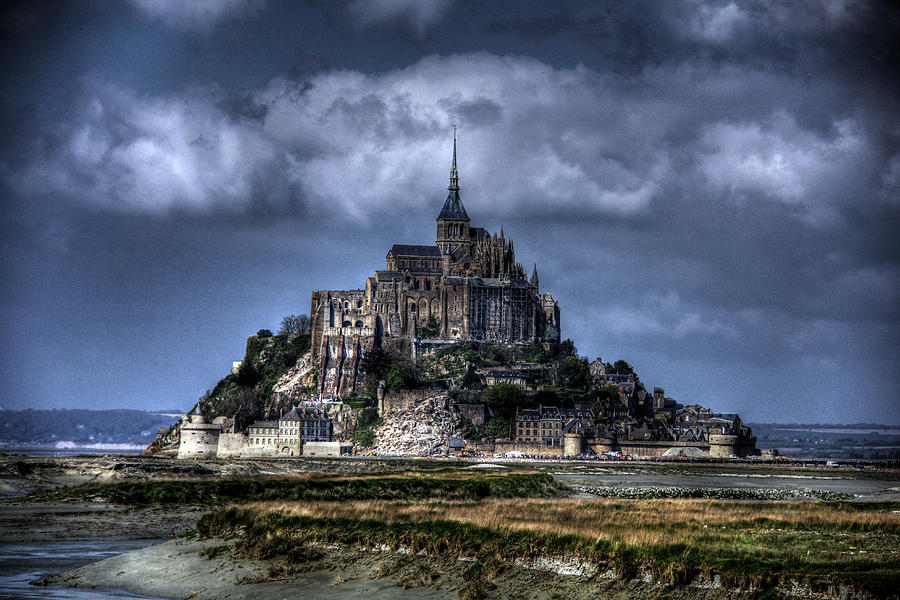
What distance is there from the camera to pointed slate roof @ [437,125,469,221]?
166 m

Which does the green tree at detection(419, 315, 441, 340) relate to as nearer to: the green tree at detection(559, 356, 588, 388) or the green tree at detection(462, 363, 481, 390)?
the green tree at detection(462, 363, 481, 390)

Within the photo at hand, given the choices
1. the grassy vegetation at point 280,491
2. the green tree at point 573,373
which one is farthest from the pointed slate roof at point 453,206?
the grassy vegetation at point 280,491

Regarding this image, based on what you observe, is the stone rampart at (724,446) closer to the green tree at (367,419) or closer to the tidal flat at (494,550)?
the green tree at (367,419)

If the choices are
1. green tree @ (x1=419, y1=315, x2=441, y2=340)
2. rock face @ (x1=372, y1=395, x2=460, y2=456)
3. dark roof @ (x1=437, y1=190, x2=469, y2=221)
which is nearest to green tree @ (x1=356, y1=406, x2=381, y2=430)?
rock face @ (x1=372, y1=395, x2=460, y2=456)

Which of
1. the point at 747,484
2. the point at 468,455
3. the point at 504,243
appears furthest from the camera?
the point at 504,243

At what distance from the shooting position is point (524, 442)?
129000 millimetres

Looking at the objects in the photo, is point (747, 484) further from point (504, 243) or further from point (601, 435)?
point (504, 243)

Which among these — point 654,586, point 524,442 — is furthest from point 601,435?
point 654,586

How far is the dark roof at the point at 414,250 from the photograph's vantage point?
524 feet

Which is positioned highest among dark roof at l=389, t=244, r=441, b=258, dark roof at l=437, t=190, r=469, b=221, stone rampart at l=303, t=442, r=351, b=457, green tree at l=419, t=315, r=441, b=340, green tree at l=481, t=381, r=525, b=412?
dark roof at l=437, t=190, r=469, b=221

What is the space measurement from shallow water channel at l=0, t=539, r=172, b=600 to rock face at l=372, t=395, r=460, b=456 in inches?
3350

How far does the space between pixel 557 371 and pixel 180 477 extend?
79818 millimetres

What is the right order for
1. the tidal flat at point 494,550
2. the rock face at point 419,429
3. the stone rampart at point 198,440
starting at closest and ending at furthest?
the tidal flat at point 494,550 < the stone rampart at point 198,440 < the rock face at point 419,429

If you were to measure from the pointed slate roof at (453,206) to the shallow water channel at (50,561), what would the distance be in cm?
12542
